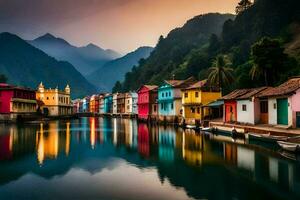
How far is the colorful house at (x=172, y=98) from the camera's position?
246ft

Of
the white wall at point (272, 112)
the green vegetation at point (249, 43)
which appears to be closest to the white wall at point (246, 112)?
the white wall at point (272, 112)

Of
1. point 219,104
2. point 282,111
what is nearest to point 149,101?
point 219,104

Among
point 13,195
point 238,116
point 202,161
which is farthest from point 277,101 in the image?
point 13,195

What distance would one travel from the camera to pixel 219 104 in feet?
186

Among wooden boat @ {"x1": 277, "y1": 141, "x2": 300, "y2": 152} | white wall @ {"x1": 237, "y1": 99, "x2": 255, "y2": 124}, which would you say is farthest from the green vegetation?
wooden boat @ {"x1": 277, "y1": 141, "x2": 300, "y2": 152}

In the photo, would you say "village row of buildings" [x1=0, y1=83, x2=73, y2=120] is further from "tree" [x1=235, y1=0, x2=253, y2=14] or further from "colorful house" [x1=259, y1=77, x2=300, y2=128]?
"tree" [x1=235, y1=0, x2=253, y2=14]

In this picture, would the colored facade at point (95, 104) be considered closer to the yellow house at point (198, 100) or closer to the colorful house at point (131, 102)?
the colorful house at point (131, 102)

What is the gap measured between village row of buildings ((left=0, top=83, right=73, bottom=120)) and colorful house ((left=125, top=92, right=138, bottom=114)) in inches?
859

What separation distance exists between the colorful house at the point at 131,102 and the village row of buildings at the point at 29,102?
21818mm

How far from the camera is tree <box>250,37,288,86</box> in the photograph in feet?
188

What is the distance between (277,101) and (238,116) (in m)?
10.4

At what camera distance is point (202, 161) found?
27562mm

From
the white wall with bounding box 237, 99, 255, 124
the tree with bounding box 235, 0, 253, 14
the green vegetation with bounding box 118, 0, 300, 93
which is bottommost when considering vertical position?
the white wall with bounding box 237, 99, 255, 124

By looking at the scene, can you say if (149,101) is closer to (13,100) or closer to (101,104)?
(13,100)
